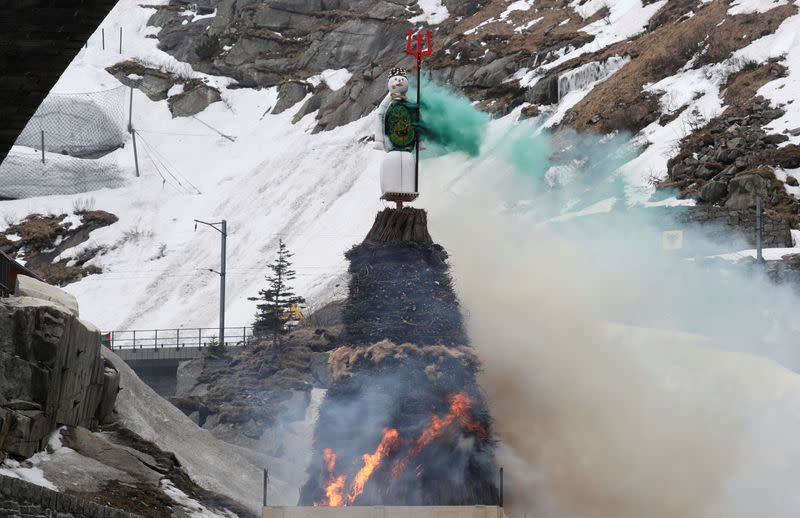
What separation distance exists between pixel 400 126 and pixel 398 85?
3.29ft

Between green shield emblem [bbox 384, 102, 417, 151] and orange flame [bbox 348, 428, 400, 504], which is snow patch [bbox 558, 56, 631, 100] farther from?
orange flame [bbox 348, 428, 400, 504]

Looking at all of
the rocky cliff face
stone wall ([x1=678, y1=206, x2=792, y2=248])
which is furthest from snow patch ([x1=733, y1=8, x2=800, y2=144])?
the rocky cliff face

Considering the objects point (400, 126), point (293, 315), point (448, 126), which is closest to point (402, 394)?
point (400, 126)

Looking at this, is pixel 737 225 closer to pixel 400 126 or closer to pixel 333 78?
pixel 400 126

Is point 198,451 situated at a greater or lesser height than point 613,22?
lesser

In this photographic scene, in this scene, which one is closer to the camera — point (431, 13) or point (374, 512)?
point (374, 512)

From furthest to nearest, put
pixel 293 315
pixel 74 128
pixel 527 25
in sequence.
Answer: pixel 74 128 → pixel 527 25 → pixel 293 315

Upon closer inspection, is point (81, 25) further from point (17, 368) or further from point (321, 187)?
point (321, 187)

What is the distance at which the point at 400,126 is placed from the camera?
30172 millimetres

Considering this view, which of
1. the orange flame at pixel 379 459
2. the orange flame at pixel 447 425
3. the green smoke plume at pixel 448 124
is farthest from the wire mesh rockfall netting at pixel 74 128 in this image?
the orange flame at pixel 379 459

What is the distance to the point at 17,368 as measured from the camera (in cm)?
2788

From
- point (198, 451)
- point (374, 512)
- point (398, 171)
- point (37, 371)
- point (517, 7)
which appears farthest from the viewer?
point (517, 7)

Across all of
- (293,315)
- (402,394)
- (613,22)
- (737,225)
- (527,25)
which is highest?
(527,25)

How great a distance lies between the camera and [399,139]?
98.5 ft
